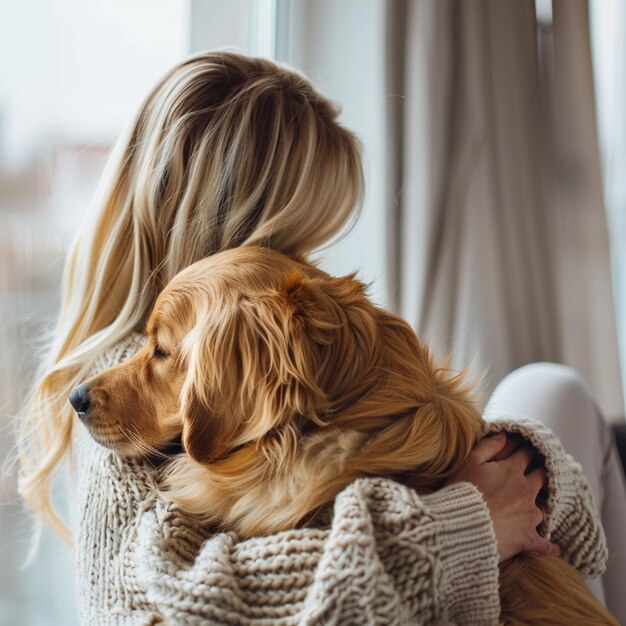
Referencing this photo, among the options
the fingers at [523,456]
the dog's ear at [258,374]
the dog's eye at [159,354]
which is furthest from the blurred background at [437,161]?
the fingers at [523,456]

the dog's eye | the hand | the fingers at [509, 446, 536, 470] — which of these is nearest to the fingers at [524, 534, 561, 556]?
the hand

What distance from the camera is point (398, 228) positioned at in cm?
178

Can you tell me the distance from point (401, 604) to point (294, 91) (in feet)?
2.58

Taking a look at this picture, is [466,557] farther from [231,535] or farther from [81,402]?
[81,402]

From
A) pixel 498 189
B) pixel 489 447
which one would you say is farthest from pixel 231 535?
pixel 498 189

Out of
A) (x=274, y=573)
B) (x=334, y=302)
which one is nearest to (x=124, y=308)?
(x=334, y=302)

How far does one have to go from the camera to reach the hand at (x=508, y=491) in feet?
3.07

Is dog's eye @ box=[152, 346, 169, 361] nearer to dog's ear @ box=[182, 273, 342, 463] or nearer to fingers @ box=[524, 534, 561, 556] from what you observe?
dog's ear @ box=[182, 273, 342, 463]

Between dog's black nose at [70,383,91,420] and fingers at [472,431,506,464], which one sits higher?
dog's black nose at [70,383,91,420]

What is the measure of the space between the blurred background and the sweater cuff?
767mm

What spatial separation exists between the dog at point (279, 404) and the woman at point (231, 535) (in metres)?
0.04

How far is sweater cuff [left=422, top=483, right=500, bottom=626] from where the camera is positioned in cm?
79

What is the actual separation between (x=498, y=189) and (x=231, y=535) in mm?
1251

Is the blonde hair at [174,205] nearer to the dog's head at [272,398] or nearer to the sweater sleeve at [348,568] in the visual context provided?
the dog's head at [272,398]
